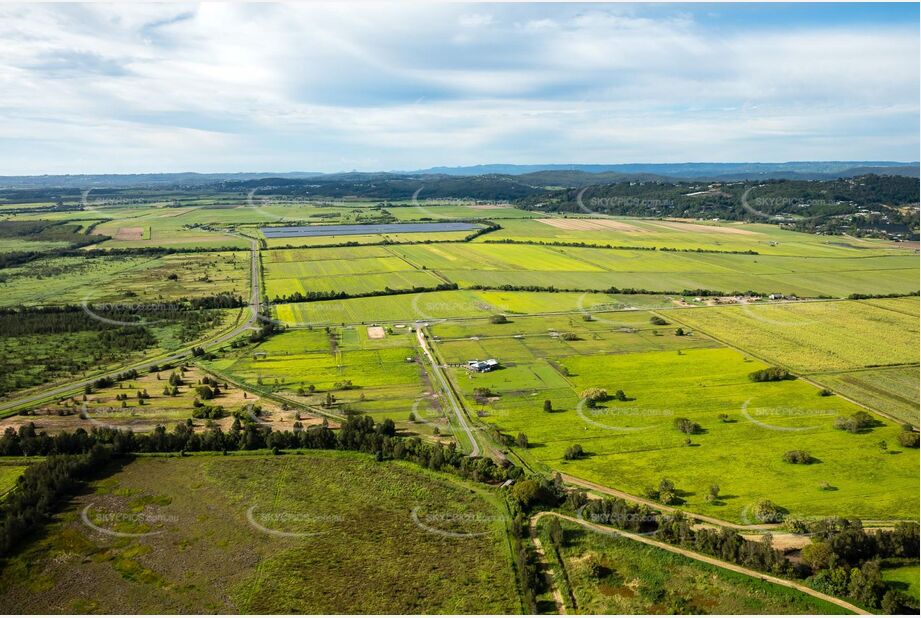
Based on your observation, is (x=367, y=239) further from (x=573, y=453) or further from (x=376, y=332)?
(x=573, y=453)

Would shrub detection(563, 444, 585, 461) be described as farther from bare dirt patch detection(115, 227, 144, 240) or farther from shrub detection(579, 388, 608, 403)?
bare dirt patch detection(115, 227, 144, 240)

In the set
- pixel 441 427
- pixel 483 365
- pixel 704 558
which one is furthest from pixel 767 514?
pixel 483 365

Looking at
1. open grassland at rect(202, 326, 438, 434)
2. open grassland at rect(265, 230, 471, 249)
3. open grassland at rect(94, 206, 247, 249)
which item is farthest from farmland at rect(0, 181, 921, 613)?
open grassland at rect(94, 206, 247, 249)

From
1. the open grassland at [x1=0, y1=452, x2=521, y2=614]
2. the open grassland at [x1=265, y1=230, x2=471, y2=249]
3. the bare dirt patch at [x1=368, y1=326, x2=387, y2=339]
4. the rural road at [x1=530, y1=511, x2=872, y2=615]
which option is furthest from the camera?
the open grassland at [x1=265, y1=230, x2=471, y2=249]

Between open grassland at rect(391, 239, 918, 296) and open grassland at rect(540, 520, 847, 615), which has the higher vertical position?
open grassland at rect(391, 239, 918, 296)

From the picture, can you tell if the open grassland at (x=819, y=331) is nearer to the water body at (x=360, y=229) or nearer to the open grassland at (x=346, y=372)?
the open grassland at (x=346, y=372)

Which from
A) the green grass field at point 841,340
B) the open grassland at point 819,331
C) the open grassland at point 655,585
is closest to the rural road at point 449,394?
the open grassland at point 655,585

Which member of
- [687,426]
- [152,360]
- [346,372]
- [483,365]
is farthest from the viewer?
[152,360]
